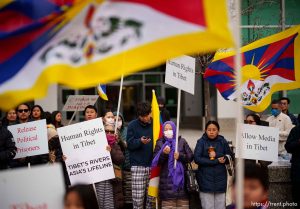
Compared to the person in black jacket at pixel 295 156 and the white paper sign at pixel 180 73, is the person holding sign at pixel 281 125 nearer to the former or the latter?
the person in black jacket at pixel 295 156

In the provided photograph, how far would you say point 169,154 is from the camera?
25.0 feet

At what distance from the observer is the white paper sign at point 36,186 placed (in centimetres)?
394

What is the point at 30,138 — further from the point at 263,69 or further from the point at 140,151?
the point at 263,69

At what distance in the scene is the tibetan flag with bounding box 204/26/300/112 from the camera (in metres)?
7.98

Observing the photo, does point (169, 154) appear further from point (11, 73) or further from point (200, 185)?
point (11, 73)

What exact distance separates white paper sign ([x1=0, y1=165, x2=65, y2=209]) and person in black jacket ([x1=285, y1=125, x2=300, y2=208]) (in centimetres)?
422

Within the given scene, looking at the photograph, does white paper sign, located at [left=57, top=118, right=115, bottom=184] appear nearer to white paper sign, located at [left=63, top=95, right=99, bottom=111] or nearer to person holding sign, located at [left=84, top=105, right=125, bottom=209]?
person holding sign, located at [left=84, top=105, right=125, bottom=209]

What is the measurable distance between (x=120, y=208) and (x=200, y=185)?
157cm

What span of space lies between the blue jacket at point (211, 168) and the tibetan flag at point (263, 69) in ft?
3.91

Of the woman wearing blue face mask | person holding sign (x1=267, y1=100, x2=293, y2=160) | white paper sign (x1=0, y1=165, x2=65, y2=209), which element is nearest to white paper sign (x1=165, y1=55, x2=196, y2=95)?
the woman wearing blue face mask

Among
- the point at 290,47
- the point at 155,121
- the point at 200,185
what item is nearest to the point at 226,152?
the point at 200,185

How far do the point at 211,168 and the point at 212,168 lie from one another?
0.01 metres

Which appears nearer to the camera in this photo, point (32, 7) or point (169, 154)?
point (32, 7)

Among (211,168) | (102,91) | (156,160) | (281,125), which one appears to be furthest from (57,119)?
(281,125)
